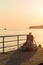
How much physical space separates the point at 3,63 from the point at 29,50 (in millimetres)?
3550

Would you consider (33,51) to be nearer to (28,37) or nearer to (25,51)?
(25,51)

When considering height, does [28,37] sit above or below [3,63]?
above

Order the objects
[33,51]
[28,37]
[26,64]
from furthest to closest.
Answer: [28,37] → [33,51] → [26,64]

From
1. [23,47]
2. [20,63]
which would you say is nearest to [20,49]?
[23,47]

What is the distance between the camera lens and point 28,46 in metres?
10.8

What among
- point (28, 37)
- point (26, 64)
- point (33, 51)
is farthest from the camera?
point (28, 37)

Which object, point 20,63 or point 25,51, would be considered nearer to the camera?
point 20,63

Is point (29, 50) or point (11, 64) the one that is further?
point (29, 50)

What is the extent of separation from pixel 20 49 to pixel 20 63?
10.8 feet

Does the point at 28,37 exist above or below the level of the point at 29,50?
above

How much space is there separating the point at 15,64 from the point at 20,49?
11.5 feet

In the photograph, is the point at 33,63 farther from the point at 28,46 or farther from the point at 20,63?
the point at 28,46

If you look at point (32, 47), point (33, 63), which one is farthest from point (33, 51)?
point (33, 63)

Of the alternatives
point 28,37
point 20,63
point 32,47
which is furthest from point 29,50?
point 20,63
